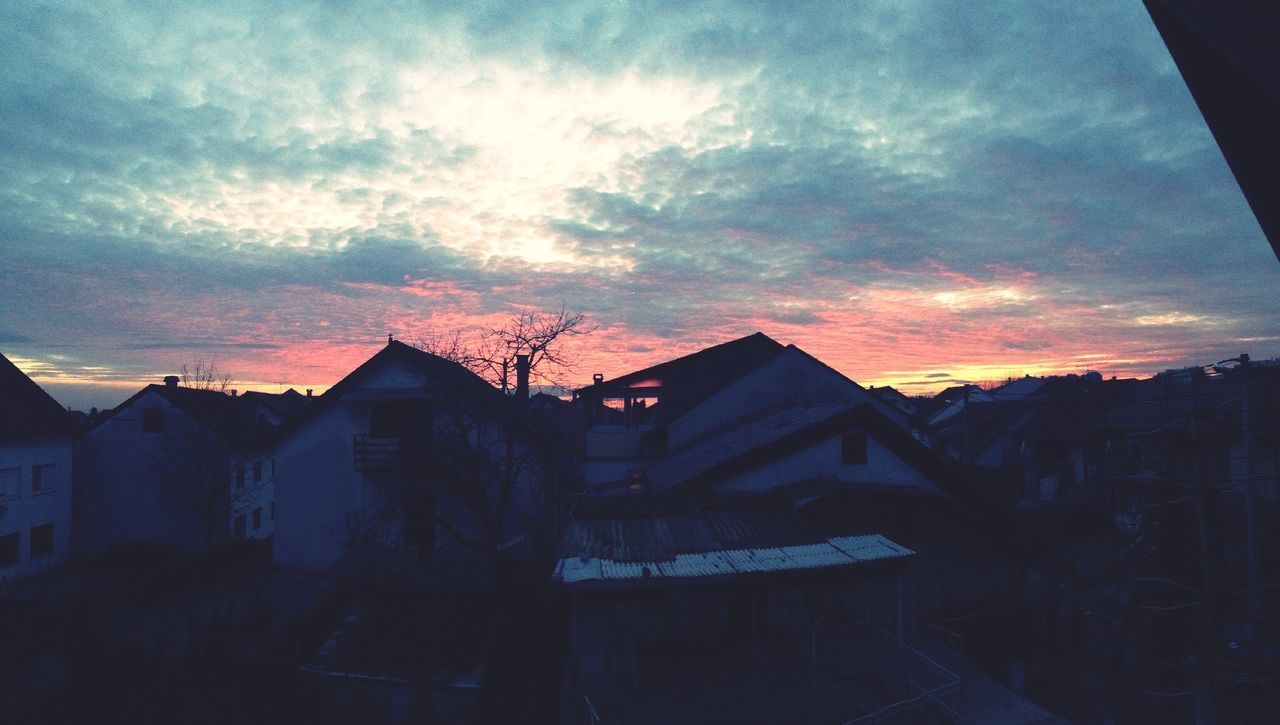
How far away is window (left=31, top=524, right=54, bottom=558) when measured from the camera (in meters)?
28.1

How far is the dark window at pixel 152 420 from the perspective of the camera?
31.9 metres

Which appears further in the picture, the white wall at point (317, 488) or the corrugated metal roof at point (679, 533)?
the white wall at point (317, 488)

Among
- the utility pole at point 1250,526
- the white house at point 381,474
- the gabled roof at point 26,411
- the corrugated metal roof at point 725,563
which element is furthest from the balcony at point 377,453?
the utility pole at point 1250,526

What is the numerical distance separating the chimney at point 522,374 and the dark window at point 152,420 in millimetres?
24337

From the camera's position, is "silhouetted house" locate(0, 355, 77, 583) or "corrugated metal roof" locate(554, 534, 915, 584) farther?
"silhouetted house" locate(0, 355, 77, 583)

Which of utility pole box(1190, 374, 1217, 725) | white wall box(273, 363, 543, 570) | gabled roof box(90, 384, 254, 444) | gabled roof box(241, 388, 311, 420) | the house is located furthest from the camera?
gabled roof box(241, 388, 311, 420)

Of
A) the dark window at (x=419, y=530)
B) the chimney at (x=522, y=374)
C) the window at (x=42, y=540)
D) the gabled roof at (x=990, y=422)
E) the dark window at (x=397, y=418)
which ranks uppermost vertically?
the chimney at (x=522, y=374)

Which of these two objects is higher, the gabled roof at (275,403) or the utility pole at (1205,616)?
the gabled roof at (275,403)

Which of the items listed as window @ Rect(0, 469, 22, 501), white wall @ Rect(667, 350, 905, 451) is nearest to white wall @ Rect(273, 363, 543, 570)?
white wall @ Rect(667, 350, 905, 451)

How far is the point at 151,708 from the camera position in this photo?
1559cm

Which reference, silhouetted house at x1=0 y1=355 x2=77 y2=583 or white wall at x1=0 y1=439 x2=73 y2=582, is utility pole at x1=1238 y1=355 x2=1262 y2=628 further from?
white wall at x1=0 y1=439 x2=73 y2=582

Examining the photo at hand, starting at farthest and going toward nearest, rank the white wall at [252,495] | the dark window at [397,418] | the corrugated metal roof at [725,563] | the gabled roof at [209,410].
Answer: the white wall at [252,495], the gabled roof at [209,410], the dark window at [397,418], the corrugated metal roof at [725,563]

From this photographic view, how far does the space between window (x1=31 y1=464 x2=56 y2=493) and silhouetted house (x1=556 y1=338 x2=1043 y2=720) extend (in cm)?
2935

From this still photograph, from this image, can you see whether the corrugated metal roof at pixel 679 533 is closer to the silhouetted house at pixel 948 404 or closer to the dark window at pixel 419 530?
the dark window at pixel 419 530
